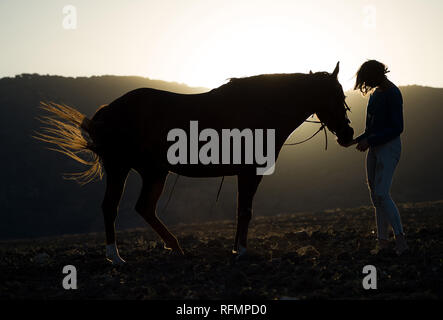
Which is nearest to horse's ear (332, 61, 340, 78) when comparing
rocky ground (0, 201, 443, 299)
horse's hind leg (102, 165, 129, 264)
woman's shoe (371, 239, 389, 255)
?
woman's shoe (371, 239, 389, 255)

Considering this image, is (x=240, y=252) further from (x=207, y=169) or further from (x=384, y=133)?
(x=384, y=133)

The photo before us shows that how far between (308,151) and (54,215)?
34788 millimetres

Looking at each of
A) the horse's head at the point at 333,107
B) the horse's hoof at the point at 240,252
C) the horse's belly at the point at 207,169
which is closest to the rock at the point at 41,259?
the horse's belly at the point at 207,169

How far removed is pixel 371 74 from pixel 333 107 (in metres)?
1.15

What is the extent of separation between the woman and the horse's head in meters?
0.79

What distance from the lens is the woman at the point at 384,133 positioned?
6.86m

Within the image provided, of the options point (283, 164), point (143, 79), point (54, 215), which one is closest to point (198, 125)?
point (54, 215)

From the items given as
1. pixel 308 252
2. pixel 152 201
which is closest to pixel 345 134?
pixel 308 252

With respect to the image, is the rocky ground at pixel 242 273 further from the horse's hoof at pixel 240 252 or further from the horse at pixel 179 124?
the horse at pixel 179 124

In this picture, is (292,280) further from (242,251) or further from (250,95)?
(250,95)

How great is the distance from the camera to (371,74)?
696cm

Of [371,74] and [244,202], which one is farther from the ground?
[371,74]

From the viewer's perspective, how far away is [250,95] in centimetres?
762

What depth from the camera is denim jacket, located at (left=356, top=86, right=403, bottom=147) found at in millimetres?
6852
